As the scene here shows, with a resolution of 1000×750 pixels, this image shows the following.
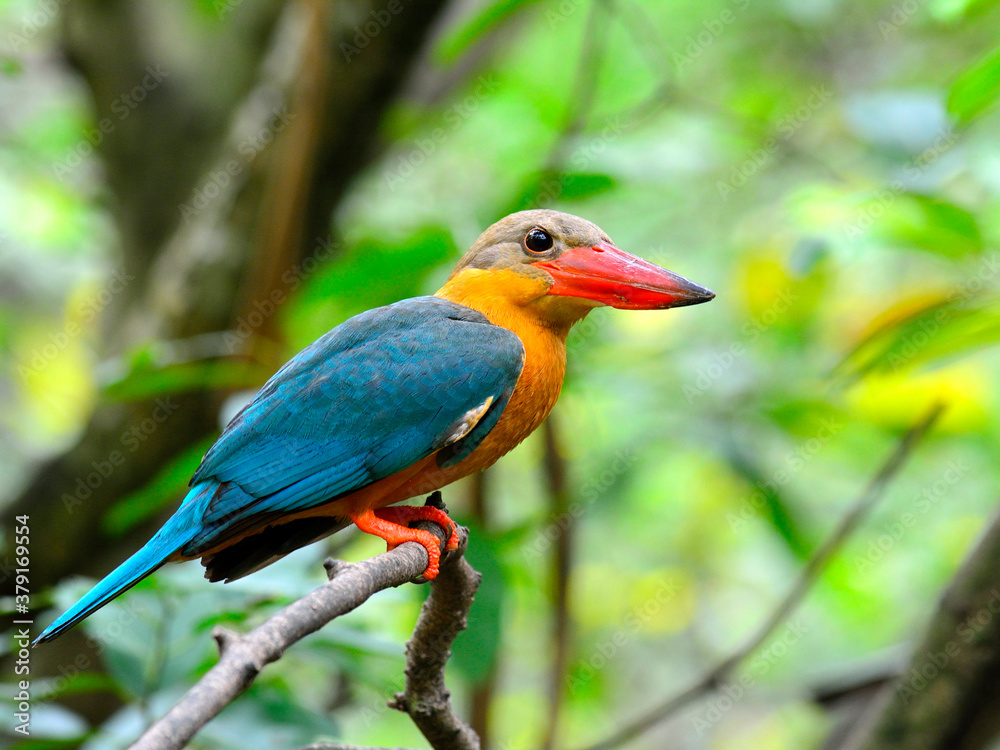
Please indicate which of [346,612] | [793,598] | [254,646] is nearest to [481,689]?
[793,598]

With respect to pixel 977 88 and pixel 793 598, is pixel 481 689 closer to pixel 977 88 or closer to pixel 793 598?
pixel 793 598

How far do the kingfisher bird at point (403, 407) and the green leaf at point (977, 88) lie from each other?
0.78 m

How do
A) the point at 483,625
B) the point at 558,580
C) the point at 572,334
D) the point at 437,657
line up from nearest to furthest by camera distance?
the point at 437,657 < the point at 483,625 < the point at 558,580 < the point at 572,334

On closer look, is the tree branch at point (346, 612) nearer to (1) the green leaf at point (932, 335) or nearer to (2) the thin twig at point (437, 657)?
(2) the thin twig at point (437, 657)

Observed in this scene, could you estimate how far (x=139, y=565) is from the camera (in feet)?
6.81

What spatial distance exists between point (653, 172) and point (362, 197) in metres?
1.90

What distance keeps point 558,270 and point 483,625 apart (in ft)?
3.47

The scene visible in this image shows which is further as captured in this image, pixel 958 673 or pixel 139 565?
pixel 958 673

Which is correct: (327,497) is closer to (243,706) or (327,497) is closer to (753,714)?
(243,706)

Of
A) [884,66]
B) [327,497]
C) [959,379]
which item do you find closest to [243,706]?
[327,497]

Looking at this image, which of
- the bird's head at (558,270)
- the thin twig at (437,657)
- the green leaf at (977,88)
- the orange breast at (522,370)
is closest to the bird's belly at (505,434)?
the orange breast at (522,370)

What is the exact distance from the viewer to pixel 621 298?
8.70 feet

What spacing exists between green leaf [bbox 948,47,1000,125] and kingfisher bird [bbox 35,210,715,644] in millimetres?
784

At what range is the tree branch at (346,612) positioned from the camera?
114 centimetres
